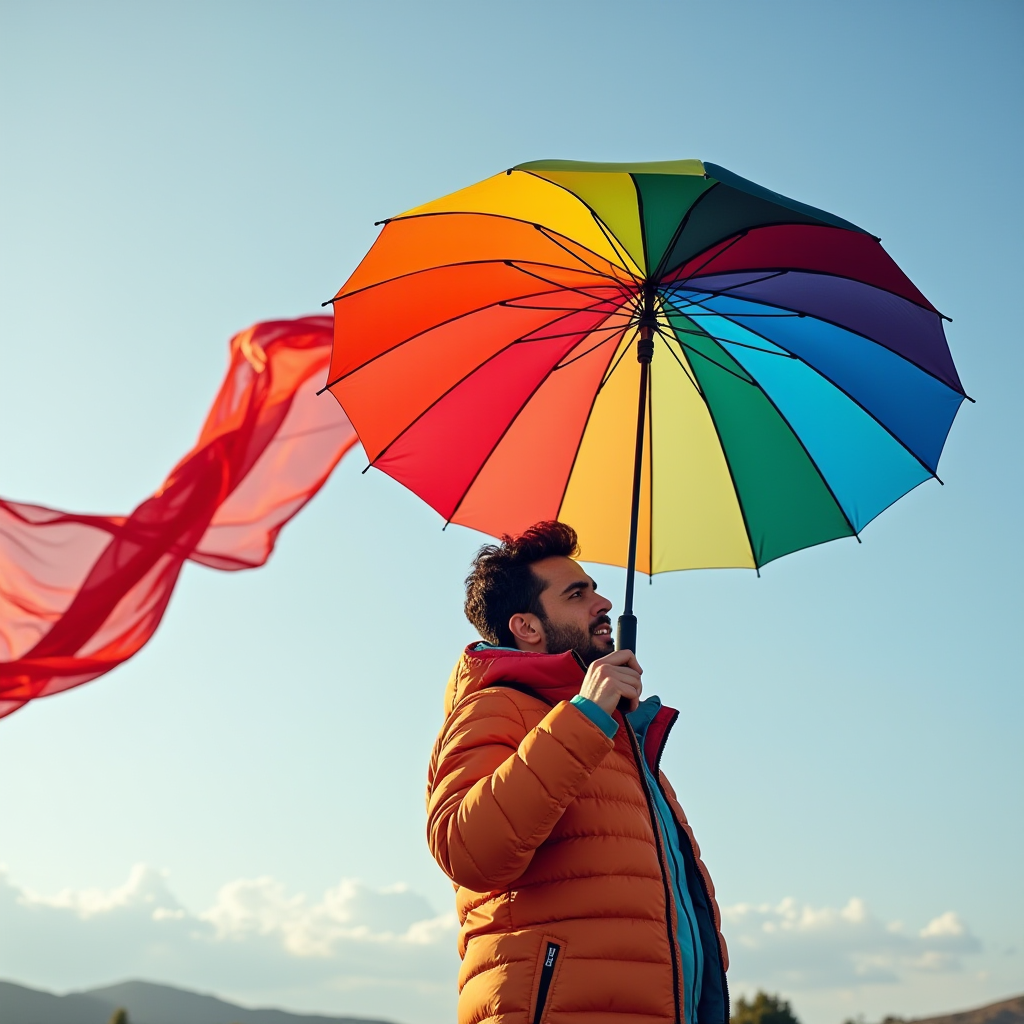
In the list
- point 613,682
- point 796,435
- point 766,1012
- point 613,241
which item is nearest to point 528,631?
point 613,682

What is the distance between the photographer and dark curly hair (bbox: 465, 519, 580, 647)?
4.03m

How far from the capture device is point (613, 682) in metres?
3.17

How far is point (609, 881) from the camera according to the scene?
3094 mm

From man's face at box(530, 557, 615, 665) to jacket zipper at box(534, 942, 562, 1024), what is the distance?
101 centimetres

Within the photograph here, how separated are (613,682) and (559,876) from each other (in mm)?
523

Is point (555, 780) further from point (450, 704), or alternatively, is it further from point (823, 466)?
point (823, 466)

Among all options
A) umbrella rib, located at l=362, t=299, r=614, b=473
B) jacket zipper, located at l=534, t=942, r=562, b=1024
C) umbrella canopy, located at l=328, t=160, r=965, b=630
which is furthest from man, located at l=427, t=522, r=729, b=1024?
umbrella rib, located at l=362, t=299, r=614, b=473

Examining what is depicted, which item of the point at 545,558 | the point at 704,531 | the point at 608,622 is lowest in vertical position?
the point at 608,622

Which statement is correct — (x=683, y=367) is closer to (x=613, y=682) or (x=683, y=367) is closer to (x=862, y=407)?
(x=862, y=407)

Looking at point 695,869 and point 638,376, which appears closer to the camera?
A: point 695,869

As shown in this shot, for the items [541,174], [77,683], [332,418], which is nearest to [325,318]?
[332,418]

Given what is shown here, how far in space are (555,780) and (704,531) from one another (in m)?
1.92

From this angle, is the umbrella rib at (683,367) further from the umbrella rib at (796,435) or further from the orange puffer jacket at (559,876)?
the orange puffer jacket at (559,876)

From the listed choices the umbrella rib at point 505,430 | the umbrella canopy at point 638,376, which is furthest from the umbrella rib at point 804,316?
the umbrella rib at point 505,430
